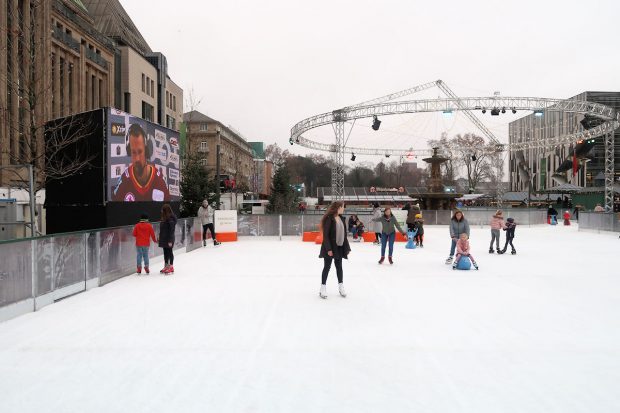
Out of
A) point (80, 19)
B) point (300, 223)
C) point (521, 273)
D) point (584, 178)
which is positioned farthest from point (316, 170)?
point (521, 273)

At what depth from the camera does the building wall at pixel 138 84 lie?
125 ft

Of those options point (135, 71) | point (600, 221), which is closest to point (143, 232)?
point (600, 221)

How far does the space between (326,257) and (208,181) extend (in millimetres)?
19685

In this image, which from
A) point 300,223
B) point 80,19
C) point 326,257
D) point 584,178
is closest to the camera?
point 326,257

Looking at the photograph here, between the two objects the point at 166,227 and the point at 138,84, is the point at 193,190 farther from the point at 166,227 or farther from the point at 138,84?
the point at 138,84

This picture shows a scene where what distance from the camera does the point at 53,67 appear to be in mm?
26953

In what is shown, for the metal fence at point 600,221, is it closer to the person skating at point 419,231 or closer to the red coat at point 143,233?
the person skating at point 419,231

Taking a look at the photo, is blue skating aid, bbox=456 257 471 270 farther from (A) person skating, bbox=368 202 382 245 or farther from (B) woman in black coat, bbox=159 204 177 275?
(B) woman in black coat, bbox=159 204 177 275

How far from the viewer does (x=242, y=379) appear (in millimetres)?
4031

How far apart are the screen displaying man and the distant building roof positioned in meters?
28.2

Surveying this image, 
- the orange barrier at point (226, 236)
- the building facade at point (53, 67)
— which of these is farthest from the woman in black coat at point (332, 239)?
the orange barrier at point (226, 236)

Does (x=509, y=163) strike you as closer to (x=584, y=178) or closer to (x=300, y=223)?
(x=584, y=178)

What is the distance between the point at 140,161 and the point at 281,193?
29180mm

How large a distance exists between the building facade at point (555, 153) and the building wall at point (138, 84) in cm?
4405
